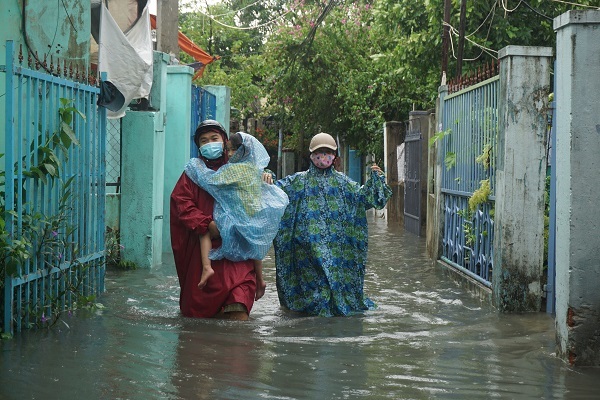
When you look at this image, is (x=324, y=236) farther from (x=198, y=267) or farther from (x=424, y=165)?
(x=424, y=165)

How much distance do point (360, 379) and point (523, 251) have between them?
124 inches

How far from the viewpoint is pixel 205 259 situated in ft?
23.6

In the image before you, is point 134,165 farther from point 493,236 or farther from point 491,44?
point 491,44

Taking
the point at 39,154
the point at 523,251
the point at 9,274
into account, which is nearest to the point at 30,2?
the point at 39,154

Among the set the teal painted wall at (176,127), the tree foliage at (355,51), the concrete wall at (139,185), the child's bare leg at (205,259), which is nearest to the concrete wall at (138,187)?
the concrete wall at (139,185)

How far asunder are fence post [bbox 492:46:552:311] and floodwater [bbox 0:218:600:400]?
0.31 metres

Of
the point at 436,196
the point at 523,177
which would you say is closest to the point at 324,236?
the point at 523,177

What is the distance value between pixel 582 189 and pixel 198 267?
312cm

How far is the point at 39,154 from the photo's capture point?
652 centimetres

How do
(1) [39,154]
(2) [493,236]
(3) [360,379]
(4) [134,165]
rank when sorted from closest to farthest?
1. (3) [360,379]
2. (1) [39,154]
3. (2) [493,236]
4. (4) [134,165]

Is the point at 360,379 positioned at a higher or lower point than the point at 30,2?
lower

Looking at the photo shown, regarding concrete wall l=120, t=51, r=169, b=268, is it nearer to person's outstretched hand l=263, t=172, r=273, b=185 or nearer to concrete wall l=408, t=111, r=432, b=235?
person's outstretched hand l=263, t=172, r=273, b=185

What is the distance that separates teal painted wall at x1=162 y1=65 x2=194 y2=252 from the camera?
40.0 ft

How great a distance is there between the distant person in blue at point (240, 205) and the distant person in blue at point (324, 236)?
1.77 feet
